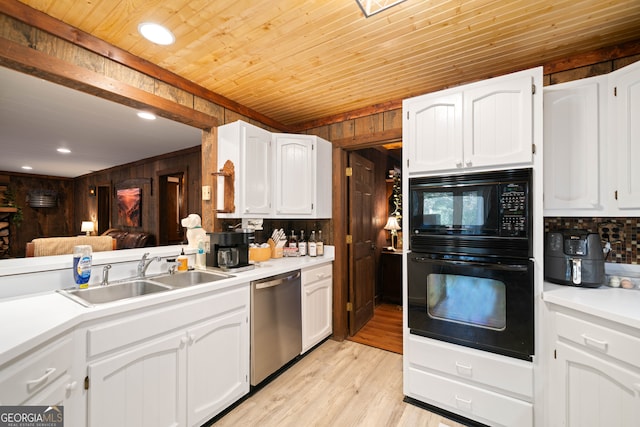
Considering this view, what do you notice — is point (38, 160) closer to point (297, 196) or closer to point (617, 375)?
point (297, 196)

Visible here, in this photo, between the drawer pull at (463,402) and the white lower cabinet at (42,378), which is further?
the drawer pull at (463,402)

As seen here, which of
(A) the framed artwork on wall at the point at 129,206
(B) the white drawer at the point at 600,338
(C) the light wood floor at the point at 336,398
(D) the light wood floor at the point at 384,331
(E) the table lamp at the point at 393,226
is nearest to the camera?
(B) the white drawer at the point at 600,338

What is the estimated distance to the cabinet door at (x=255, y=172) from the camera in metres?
2.33

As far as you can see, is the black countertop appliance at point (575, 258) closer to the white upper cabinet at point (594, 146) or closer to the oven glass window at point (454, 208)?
the white upper cabinet at point (594, 146)

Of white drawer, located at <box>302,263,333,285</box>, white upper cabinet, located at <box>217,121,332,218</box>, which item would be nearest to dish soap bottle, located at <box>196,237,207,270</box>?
white upper cabinet, located at <box>217,121,332,218</box>

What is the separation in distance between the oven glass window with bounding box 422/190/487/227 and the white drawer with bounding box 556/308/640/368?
65cm

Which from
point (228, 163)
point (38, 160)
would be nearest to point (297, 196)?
point (228, 163)

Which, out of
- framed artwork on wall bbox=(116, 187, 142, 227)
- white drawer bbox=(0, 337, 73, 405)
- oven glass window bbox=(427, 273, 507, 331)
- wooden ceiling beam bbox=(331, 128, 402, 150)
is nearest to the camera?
white drawer bbox=(0, 337, 73, 405)

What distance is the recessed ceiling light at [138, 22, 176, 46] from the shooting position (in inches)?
62.7

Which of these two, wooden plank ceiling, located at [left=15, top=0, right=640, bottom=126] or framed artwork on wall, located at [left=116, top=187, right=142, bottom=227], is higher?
wooden plank ceiling, located at [left=15, top=0, right=640, bottom=126]

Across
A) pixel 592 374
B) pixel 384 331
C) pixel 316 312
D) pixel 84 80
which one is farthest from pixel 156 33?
pixel 384 331

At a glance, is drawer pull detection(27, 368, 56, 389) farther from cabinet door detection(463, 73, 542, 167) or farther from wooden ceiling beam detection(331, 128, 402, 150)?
wooden ceiling beam detection(331, 128, 402, 150)

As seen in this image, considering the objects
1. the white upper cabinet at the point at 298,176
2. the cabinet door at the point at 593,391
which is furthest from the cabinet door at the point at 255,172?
the cabinet door at the point at 593,391

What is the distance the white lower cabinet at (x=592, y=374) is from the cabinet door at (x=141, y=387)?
205 centimetres
